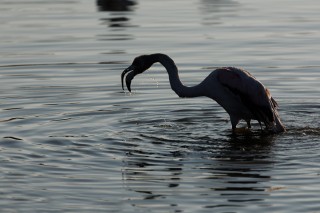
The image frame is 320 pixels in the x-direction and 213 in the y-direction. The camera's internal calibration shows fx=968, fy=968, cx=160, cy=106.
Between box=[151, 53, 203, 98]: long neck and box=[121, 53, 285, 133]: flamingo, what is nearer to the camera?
box=[121, 53, 285, 133]: flamingo

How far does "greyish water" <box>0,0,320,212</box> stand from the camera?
9.34 metres

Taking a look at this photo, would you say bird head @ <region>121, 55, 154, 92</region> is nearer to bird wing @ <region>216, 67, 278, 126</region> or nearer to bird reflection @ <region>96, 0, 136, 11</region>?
bird wing @ <region>216, 67, 278, 126</region>

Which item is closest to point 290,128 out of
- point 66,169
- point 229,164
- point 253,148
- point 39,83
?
point 253,148

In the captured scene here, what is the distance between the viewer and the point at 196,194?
30.3ft

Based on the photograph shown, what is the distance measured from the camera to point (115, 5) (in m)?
23.6

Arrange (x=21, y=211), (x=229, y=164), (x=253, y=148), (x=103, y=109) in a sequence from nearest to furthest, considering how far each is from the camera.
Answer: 1. (x=21, y=211)
2. (x=229, y=164)
3. (x=253, y=148)
4. (x=103, y=109)

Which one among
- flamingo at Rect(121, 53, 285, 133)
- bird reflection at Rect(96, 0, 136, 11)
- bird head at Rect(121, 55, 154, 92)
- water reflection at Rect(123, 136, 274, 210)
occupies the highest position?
bird head at Rect(121, 55, 154, 92)

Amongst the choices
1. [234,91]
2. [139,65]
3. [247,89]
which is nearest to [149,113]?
[139,65]

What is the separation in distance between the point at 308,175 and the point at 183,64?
22.7 feet

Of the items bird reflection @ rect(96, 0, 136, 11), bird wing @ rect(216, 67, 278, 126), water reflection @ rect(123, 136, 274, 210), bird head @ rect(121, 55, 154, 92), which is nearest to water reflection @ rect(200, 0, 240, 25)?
bird reflection @ rect(96, 0, 136, 11)

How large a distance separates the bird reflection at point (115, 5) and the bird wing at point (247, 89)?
36.8 ft

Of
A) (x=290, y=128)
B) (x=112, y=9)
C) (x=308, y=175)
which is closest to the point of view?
(x=308, y=175)

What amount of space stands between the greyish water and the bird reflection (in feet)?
0.21

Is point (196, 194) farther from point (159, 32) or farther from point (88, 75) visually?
point (159, 32)
